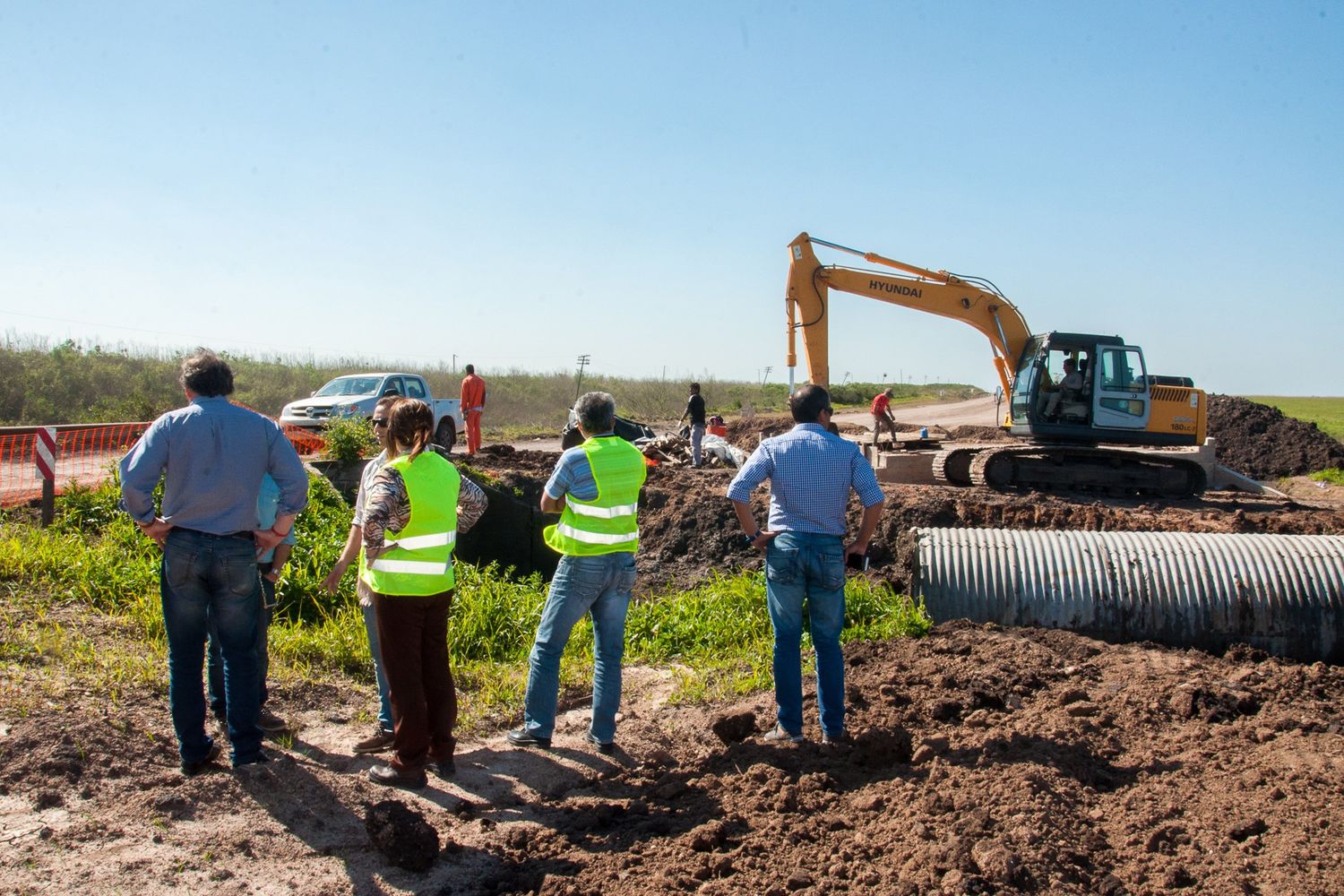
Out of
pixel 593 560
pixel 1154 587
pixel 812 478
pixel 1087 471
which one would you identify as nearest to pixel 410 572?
pixel 593 560

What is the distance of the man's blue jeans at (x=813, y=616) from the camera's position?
5012 millimetres

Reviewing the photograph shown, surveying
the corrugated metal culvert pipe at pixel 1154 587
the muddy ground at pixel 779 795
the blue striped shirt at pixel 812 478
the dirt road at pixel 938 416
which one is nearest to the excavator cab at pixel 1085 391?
the corrugated metal culvert pipe at pixel 1154 587

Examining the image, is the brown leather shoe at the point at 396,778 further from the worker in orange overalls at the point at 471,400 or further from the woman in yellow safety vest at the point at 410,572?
the worker in orange overalls at the point at 471,400

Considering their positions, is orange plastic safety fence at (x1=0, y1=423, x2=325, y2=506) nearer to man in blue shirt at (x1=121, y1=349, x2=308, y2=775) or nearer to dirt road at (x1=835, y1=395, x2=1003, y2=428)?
man in blue shirt at (x1=121, y1=349, x2=308, y2=775)

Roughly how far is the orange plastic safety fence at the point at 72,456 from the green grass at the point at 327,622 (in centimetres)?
109

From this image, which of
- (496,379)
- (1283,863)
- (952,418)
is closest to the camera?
(1283,863)

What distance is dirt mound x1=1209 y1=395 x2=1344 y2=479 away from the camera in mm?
23422

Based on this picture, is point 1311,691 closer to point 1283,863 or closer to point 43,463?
point 1283,863

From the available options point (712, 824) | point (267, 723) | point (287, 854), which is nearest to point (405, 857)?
point (287, 854)

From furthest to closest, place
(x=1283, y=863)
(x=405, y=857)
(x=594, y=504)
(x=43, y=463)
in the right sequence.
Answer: (x=43, y=463), (x=594, y=504), (x=405, y=857), (x=1283, y=863)

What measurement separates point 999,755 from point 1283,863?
1.28m

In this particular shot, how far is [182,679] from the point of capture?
4.45 m

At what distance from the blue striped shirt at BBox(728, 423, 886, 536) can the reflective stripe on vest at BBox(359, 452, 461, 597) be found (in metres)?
1.45

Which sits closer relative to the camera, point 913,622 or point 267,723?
point 267,723
